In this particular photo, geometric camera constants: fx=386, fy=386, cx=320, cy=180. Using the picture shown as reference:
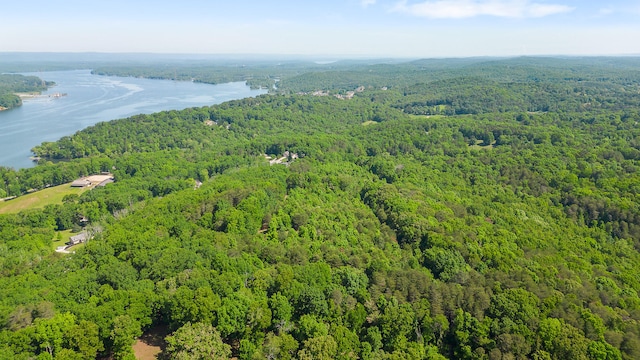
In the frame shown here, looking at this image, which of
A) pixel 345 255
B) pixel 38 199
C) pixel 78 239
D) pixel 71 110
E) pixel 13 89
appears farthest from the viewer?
pixel 13 89

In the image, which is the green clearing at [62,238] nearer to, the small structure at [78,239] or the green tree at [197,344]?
the small structure at [78,239]

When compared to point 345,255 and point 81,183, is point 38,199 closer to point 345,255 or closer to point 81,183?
point 81,183

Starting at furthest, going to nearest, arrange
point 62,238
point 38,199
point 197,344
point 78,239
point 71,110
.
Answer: point 71,110 < point 38,199 < point 62,238 < point 78,239 < point 197,344

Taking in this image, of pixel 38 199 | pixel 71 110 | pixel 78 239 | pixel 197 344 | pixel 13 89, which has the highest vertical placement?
pixel 13 89

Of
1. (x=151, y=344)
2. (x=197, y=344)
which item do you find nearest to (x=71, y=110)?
(x=151, y=344)

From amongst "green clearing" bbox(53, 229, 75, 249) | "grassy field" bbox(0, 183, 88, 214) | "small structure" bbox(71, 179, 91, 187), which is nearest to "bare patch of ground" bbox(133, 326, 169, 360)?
"green clearing" bbox(53, 229, 75, 249)

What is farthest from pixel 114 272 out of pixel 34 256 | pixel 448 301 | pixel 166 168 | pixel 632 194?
pixel 632 194
